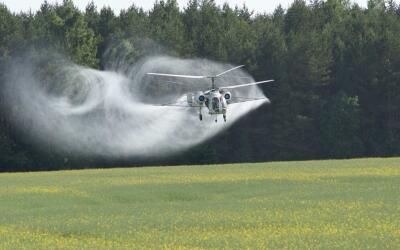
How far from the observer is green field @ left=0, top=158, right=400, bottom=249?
3209 centimetres

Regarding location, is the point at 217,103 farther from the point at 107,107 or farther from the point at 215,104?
the point at 107,107

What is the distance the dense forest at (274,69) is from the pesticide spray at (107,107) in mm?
1299

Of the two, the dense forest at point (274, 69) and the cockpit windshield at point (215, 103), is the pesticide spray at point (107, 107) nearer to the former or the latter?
the dense forest at point (274, 69)

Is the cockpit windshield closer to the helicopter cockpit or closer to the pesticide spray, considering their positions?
the helicopter cockpit

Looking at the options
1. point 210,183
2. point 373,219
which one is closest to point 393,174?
point 210,183

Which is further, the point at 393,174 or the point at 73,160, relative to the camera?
the point at 73,160

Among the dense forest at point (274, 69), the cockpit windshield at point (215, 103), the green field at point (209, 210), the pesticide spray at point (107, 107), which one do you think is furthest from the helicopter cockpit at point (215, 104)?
the dense forest at point (274, 69)

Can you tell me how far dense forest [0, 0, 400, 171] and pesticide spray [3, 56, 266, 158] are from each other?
1.30 meters

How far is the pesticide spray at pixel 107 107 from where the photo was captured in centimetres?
10044

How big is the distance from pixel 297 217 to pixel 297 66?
241 feet

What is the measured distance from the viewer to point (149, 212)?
139 ft

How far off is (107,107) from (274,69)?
55.9 feet

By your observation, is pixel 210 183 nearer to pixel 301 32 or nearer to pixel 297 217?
pixel 297 217

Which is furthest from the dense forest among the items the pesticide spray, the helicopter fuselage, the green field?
the helicopter fuselage
